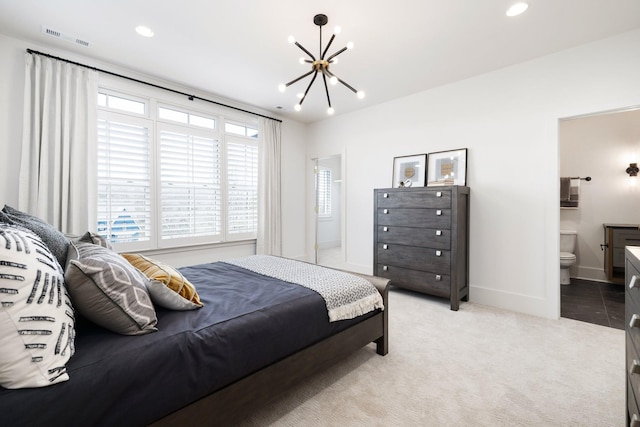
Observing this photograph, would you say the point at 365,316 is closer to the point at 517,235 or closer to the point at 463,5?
the point at 517,235

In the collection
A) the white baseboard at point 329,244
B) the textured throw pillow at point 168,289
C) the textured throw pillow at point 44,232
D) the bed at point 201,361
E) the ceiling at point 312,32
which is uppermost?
the ceiling at point 312,32

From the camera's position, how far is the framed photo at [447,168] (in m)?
3.55

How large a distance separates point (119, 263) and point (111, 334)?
1.00ft

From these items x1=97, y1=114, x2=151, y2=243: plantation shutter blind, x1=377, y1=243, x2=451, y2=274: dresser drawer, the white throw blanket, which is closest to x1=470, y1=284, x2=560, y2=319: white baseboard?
x1=377, y1=243, x2=451, y2=274: dresser drawer

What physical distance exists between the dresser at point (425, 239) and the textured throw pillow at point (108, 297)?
292 cm

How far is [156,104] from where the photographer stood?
11.8 ft

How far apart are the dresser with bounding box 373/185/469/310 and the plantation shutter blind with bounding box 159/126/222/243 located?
7.76ft

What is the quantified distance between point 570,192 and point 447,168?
2306 mm

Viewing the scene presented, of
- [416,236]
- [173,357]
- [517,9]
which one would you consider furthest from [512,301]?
[173,357]

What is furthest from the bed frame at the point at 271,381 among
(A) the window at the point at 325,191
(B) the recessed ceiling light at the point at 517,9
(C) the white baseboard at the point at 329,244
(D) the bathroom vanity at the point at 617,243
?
(A) the window at the point at 325,191

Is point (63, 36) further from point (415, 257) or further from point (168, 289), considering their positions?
point (415, 257)

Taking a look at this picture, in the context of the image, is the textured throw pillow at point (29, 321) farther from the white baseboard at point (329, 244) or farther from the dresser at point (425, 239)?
the white baseboard at point (329, 244)

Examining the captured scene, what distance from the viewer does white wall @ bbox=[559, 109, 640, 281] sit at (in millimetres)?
4000

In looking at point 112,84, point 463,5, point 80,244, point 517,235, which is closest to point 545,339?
point 517,235
